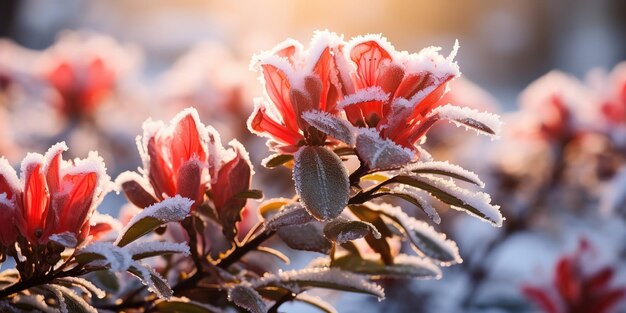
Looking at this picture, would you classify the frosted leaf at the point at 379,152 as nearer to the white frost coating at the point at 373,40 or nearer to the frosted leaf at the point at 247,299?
the white frost coating at the point at 373,40

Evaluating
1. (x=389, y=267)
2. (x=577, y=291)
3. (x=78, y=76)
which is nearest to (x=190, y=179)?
(x=389, y=267)

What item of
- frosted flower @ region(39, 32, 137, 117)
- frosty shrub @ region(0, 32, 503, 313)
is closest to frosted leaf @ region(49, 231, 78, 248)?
frosty shrub @ region(0, 32, 503, 313)

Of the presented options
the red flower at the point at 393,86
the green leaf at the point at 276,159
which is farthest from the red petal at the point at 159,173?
the red flower at the point at 393,86

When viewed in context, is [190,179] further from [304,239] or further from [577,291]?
[577,291]

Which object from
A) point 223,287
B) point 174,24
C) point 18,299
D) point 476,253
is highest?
point 174,24

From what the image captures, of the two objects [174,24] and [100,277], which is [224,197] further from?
[174,24]

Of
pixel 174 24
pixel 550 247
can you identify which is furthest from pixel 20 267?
pixel 174 24
